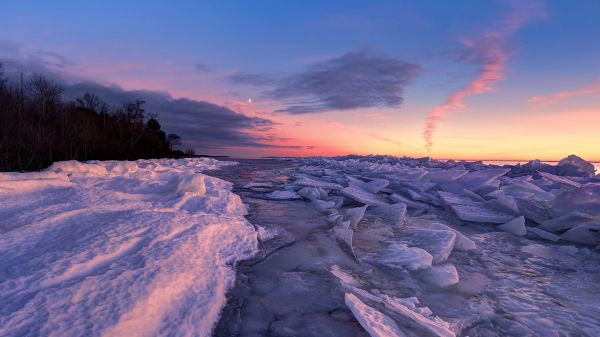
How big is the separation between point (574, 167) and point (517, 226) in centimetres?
708

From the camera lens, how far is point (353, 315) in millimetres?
1735

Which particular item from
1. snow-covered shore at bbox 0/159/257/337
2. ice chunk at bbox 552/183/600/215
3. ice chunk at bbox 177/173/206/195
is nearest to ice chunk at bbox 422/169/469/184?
ice chunk at bbox 552/183/600/215

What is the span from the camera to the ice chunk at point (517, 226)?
3846 mm

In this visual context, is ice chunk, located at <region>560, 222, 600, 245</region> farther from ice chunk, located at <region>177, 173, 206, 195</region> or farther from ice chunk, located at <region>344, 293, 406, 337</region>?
ice chunk, located at <region>177, 173, 206, 195</region>

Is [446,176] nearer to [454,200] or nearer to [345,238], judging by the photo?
[454,200]

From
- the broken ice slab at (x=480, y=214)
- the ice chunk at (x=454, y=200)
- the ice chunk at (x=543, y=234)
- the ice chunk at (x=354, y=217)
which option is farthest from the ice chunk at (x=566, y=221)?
the ice chunk at (x=354, y=217)

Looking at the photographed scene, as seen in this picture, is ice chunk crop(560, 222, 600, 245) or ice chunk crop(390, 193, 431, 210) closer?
ice chunk crop(560, 222, 600, 245)

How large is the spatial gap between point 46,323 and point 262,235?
2.15m

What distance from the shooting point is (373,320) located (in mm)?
1569

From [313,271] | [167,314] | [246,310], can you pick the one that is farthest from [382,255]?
[167,314]

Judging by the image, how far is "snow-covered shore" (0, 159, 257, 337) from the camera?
1.42m

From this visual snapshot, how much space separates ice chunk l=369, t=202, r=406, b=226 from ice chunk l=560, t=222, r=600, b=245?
1.85 metres

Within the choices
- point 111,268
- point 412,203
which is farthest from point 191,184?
point 412,203

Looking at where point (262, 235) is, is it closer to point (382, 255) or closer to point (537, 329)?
point (382, 255)
